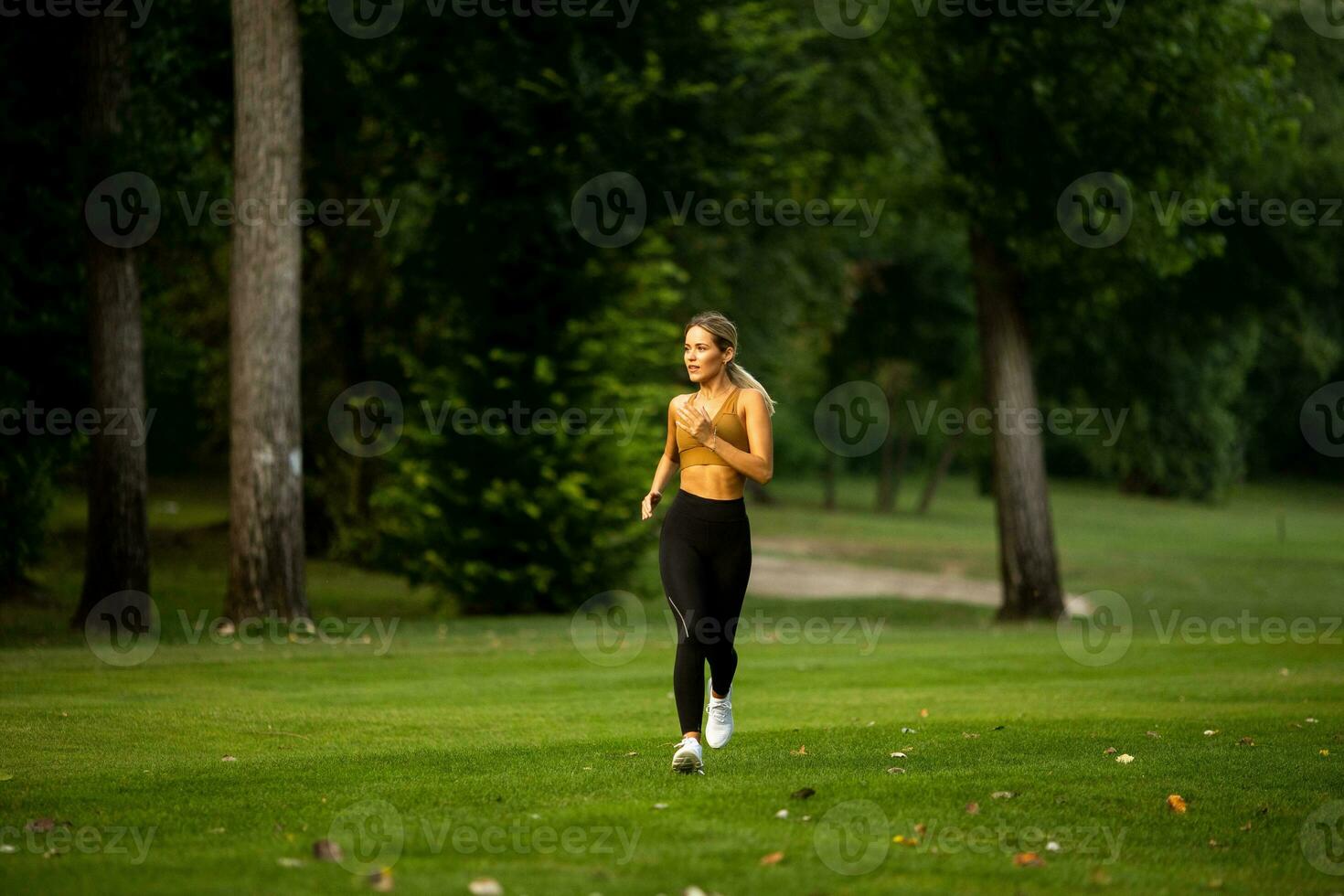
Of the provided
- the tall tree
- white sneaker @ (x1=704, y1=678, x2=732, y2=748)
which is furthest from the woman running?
the tall tree

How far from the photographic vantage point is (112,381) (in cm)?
1766

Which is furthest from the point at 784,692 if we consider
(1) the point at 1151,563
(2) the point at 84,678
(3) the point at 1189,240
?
(1) the point at 1151,563

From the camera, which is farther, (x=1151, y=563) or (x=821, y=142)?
(x=1151, y=563)

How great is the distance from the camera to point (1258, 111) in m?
20.4

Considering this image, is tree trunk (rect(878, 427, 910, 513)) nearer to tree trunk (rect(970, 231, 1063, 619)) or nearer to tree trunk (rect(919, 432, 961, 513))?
tree trunk (rect(919, 432, 961, 513))

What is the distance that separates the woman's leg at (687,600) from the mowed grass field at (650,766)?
424 mm

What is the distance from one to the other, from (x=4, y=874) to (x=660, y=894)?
254 centimetres

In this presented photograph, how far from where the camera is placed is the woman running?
8000 mm

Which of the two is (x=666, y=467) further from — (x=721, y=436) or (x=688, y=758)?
(x=688, y=758)

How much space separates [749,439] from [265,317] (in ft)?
35.0

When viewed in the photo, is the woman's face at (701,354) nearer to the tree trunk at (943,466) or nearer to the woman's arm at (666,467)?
the woman's arm at (666,467)

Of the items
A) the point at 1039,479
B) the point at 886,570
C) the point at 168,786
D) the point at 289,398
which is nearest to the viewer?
the point at 168,786

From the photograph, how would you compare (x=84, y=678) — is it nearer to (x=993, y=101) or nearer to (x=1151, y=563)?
(x=993, y=101)

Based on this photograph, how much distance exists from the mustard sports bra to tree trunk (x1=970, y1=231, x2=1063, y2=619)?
15.8 meters
